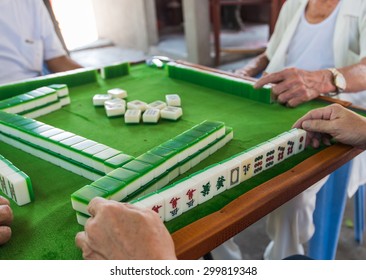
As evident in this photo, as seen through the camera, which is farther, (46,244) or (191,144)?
(191,144)

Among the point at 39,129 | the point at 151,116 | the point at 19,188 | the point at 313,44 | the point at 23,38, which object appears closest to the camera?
the point at 19,188

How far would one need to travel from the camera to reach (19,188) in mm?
980

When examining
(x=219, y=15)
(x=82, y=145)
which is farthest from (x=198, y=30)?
(x=82, y=145)

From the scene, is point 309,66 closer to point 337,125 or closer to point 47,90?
point 337,125

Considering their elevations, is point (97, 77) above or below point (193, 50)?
above

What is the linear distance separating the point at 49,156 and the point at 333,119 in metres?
0.91

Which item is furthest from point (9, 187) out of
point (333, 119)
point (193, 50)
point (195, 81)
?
point (193, 50)

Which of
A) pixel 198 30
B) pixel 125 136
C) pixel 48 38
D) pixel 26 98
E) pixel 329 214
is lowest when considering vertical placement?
pixel 329 214

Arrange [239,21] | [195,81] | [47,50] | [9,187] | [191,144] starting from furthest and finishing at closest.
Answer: [239,21]
[47,50]
[195,81]
[191,144]
[9,187]

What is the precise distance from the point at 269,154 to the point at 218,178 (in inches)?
8.1

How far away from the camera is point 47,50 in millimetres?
2535

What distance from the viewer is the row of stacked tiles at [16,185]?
979mm

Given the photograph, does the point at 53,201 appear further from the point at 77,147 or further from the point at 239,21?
the point at 239,21

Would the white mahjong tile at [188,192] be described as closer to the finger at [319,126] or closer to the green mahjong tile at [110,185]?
the green mahjong tile at [110,185]
